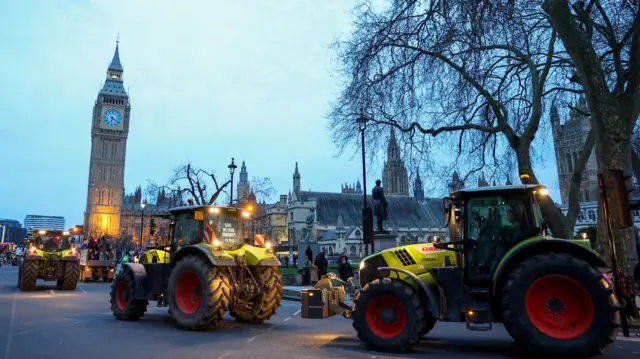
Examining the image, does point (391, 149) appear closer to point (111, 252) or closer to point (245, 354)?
point (245, 354)

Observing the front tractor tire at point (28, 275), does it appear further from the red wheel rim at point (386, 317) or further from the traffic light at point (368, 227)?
the red wheel rim at point (386, 317)

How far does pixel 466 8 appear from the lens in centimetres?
1174

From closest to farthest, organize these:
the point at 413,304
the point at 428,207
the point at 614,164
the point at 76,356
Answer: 1. the point at 76,356
2. the point at 413,304
3. the point at 614,164
4. the point at 428,207

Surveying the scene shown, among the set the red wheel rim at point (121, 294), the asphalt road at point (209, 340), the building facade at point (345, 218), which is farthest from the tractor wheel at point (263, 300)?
the building facade at point (345, 218)

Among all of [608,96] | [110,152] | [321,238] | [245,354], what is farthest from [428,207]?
[245,354]

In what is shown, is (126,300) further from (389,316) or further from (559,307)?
(559,307)

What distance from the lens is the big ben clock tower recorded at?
11525 centimetres

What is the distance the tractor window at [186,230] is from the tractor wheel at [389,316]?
4548 mm

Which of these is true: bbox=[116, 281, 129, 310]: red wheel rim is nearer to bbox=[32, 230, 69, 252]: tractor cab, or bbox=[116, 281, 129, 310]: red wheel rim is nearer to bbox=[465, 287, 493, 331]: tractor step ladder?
bbox=[465, 287, 493, 331]: tractor step ladder

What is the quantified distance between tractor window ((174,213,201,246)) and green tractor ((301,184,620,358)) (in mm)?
3534

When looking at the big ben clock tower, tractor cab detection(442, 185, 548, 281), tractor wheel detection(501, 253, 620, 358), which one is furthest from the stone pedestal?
the big ben clock tower

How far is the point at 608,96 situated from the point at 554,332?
317 inches

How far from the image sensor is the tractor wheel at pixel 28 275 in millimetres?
16875

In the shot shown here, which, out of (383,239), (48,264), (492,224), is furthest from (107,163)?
(492,224)
